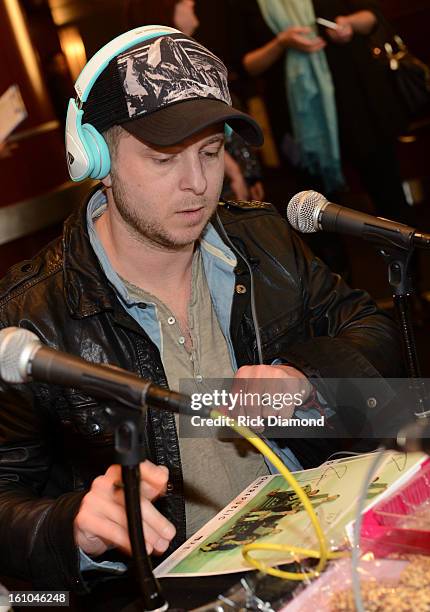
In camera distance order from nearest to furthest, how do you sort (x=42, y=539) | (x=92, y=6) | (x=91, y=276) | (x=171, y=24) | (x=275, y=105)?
(x=42, y=539) → (x=91, y=276) → (x=171, y=24) → (x=275, y=105) → (x=92, y=6)

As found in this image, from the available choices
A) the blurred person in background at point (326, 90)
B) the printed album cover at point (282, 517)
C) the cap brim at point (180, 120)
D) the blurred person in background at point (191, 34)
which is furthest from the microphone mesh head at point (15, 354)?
the blurred person in background at point (326, 90)

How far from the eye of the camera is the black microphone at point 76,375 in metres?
1.01

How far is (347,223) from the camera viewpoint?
143cm

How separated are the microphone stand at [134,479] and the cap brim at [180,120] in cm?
61

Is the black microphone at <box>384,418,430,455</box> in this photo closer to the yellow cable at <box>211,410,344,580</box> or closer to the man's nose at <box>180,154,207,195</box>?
the yellow cable at <box>211,410,344,580</box>

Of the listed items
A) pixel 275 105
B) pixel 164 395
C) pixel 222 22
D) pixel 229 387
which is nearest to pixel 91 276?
pixel 229 387

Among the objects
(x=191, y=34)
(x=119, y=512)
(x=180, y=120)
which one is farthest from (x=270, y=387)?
(x=191, y=34)

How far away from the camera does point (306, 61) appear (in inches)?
149

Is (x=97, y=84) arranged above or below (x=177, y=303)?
above

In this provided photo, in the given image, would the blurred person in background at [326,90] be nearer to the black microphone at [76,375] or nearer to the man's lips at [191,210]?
the man's lips at [191,210]

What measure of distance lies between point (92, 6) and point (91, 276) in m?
4.49

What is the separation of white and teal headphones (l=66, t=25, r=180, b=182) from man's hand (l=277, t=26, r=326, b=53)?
2138 millimetres

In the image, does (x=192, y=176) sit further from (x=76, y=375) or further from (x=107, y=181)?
(x=76, y=375)

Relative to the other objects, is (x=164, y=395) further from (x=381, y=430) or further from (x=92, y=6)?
(x=92, y=6)
